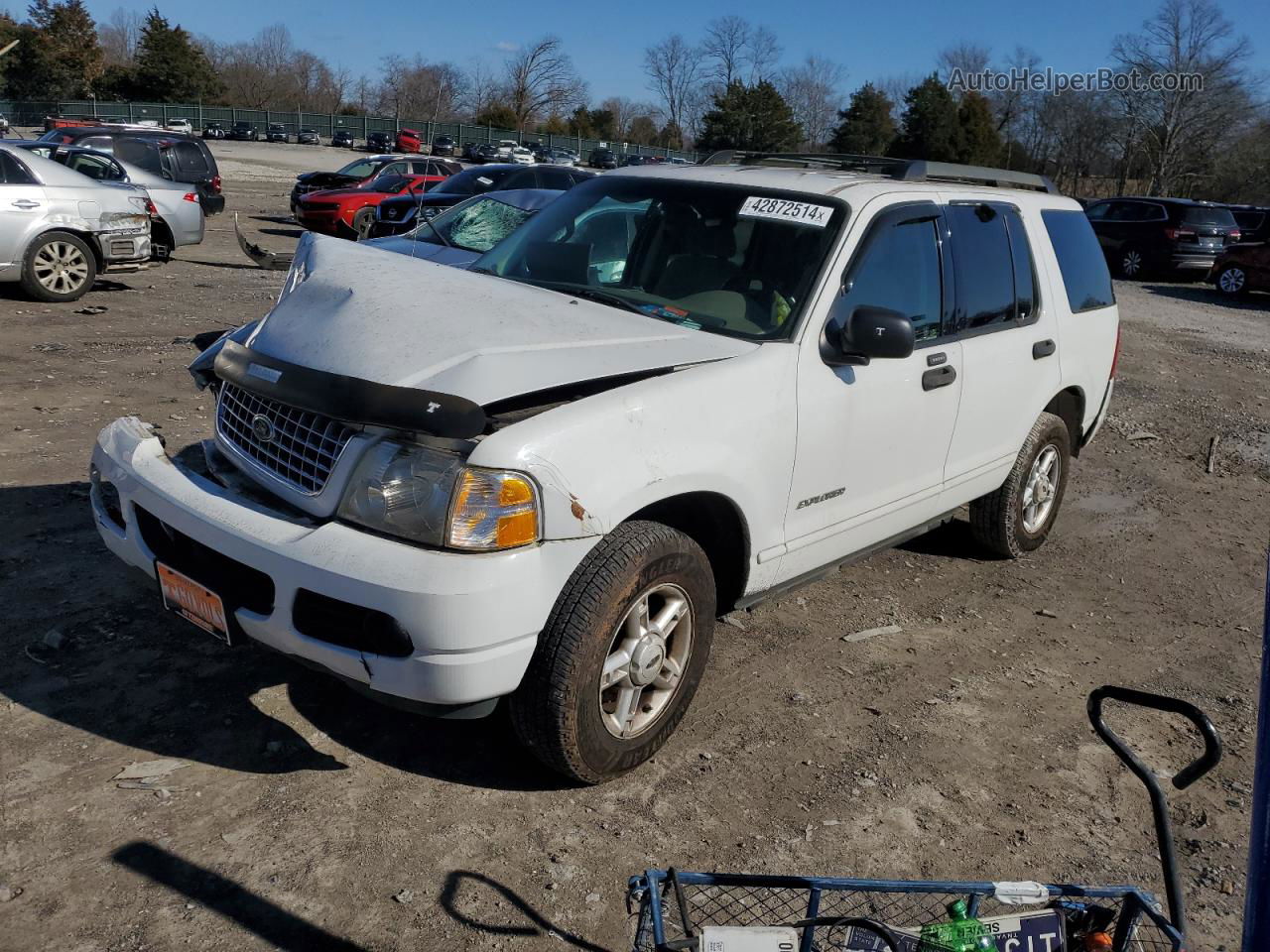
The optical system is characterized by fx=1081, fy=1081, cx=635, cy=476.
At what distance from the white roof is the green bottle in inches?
107

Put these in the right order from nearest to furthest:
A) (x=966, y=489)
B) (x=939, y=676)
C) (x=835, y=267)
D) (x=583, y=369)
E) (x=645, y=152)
A: (x=583, y=369) → (x=835, y=267) → (x=939, y=676) → (x=966, y=489) → (x=645, y=152)

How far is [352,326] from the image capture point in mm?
3367

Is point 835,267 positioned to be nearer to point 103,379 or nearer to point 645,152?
point 103,379

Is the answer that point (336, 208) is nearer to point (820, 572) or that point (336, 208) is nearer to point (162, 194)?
point (162, 194)

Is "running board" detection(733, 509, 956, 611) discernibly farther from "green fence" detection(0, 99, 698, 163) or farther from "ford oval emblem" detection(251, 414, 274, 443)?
"green fence" detection(0, 99, 698, 163)

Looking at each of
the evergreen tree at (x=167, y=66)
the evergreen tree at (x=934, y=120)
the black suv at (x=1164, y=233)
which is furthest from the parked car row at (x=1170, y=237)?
the evergreen tree at (x=167, y=66)

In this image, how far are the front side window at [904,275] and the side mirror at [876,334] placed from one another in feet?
0.71

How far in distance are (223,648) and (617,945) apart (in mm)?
2043

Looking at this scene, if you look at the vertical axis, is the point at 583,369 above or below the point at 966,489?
above

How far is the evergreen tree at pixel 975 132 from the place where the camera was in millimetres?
54812

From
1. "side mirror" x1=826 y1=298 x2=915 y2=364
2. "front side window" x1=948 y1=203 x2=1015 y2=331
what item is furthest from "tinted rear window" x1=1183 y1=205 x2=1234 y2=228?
"side mirror" x1=826 y1=298 x2=915 y2=364

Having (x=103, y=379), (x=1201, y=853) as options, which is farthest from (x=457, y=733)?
(x=103, y=379)

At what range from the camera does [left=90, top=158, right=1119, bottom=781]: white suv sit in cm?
289

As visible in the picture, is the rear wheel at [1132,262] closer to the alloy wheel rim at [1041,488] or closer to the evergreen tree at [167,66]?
the alloy wheel rim at [1041,488]
